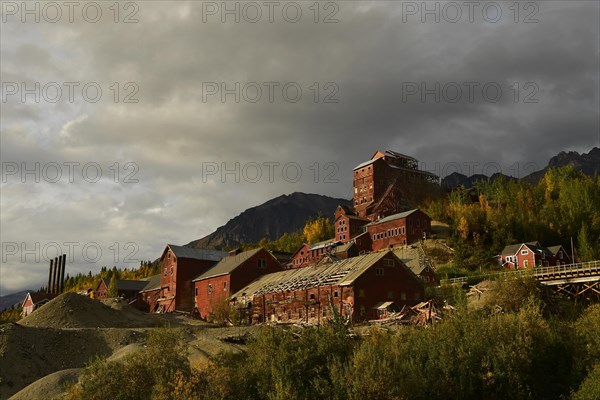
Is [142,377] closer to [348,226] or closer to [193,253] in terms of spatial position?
[193,253]

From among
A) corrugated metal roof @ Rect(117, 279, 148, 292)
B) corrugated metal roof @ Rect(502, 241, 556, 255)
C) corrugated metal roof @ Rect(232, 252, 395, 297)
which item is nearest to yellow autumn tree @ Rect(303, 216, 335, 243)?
corrugated metal roof @ Rect(117, 279, 148, 292)

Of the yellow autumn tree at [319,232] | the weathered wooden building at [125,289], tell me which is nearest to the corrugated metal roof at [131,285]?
the weathered wooden building at [125,289]

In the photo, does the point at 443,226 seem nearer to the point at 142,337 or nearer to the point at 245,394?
the point at 142,337

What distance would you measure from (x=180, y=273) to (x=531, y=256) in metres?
43.9

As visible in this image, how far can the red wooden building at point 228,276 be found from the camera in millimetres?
68875

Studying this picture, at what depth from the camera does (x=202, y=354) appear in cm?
3831

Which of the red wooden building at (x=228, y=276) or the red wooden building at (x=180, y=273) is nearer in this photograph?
the red wooden building at (x=228, y=276)

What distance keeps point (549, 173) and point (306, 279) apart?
2678 inches

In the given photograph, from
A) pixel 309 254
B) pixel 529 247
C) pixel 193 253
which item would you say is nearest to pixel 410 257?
pixel 529 247

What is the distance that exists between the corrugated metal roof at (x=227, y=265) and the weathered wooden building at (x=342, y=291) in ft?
29.6

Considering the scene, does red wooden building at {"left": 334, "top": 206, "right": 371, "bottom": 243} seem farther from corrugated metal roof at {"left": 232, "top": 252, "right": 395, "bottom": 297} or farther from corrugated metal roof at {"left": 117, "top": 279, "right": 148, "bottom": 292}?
corrugated metal roof at {"left": 117, "top": 279, "right": 148, "bottom": 292}

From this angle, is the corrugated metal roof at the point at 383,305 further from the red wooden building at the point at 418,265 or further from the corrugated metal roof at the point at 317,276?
the red wooden building at the point at 418,265

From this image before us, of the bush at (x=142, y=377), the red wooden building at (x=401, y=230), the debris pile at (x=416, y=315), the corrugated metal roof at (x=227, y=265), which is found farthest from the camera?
the red wooden building at (x=401, y=230)

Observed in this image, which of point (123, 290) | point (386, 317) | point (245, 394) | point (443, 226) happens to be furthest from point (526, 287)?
point (123, 290)
